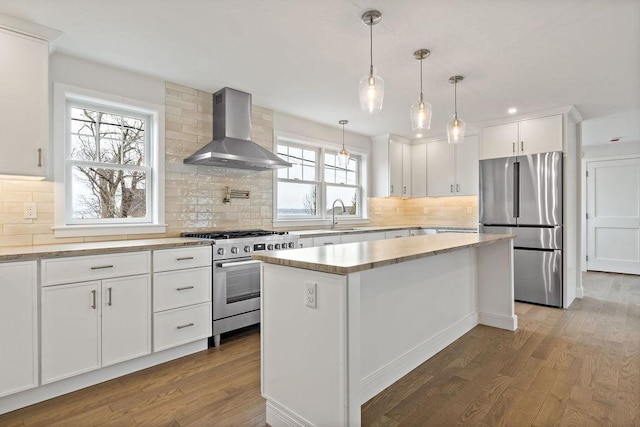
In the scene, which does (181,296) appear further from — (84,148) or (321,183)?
(321,183)

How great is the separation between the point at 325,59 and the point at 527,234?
3.29m

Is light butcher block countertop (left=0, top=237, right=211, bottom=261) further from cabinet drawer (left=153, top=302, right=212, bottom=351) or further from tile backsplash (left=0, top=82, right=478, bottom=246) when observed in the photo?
cabinet drawer (left=153, top=302, right=212, bottom=351)

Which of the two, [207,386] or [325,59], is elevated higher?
[325,59]

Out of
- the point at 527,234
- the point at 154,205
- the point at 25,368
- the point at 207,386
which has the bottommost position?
the point at 207,386

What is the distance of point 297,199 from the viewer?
476cm

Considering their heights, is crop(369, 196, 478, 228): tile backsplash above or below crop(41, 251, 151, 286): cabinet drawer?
above

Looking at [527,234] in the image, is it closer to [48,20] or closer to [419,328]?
[419,328]

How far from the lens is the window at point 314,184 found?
4.60 m

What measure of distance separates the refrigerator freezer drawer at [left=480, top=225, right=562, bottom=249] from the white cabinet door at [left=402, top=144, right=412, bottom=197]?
5.63ft

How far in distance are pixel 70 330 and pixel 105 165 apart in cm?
145

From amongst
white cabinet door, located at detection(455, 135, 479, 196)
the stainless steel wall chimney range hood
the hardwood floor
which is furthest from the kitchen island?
white cabinet door, located at detection(455, 135, 479, 196)

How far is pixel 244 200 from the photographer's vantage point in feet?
13.0

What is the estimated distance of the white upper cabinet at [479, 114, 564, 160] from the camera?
166 inches

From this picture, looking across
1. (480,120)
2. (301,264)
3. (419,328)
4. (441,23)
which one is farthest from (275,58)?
(480,120)
